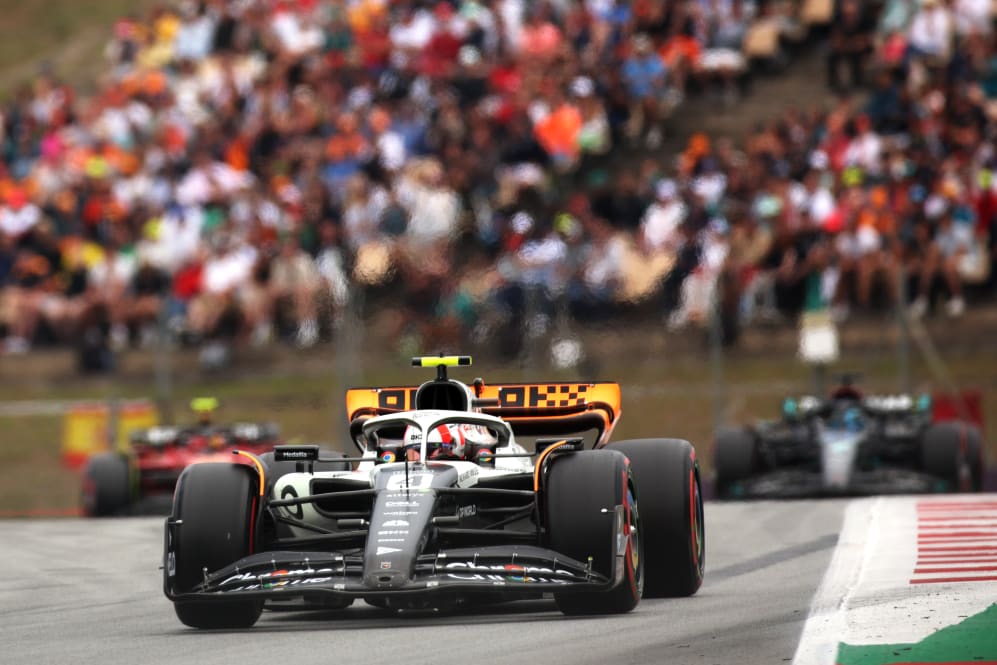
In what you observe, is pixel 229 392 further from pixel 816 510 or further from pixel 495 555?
pixel 495 555

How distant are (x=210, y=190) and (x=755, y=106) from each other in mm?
6951

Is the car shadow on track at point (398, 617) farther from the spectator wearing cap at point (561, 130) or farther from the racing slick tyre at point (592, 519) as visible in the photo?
the spectator wearing cap at point (561, 130)

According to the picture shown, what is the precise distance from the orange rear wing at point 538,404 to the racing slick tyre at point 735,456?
722 cm

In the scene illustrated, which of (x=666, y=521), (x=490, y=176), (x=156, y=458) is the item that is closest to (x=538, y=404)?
(x=666, y=521)

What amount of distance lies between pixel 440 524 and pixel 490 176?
14.6 m

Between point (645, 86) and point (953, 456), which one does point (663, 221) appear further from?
point (953, 456)

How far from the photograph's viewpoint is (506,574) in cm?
823

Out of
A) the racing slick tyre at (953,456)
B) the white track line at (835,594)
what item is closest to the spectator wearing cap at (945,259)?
the racing slick tyre at (953,456)

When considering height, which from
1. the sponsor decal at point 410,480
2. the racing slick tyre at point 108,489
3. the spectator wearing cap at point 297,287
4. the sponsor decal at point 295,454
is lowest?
the racing slick tyre at point 108,489

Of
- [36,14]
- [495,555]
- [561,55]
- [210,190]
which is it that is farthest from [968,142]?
[36,14]

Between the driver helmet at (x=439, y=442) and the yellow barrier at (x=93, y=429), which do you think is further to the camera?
the yellow barrier at (x=93, y=429)

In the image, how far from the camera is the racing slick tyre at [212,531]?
28.4 feet

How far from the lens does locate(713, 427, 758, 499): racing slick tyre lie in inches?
720

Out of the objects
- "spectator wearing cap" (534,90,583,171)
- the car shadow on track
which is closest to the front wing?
the car shadow on track
